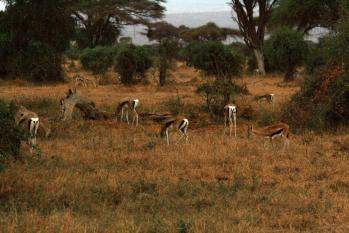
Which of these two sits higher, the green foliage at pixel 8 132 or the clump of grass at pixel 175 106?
the green foliage at pixel 8 132

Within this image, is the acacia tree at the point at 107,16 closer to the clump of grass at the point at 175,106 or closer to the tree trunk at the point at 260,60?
the tree trunk at the point at 260,60

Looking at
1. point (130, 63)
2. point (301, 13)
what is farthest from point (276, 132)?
point (301, 13)

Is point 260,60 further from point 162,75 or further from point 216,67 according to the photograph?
point 162,75

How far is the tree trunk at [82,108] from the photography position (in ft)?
46.6

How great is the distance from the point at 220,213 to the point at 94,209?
1542 millimetres

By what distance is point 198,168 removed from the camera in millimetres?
9094

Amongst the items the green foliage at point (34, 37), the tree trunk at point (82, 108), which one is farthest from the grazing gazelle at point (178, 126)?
the green foliage at point (34, 37)

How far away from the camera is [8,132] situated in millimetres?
7676

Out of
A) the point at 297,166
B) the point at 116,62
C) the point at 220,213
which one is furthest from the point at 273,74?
the point at 220,213

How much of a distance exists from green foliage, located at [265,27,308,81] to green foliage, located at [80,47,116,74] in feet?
28.8

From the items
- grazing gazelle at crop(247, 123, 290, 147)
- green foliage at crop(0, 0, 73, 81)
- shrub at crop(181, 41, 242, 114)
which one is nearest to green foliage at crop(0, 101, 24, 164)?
grazing gazelle at crop(247, 123, 290, 147)

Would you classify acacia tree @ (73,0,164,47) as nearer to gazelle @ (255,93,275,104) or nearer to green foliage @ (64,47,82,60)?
green foliage @ (64,47,82,60)

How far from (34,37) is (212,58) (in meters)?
8.22

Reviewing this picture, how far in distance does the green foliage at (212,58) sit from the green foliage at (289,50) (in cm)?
312
